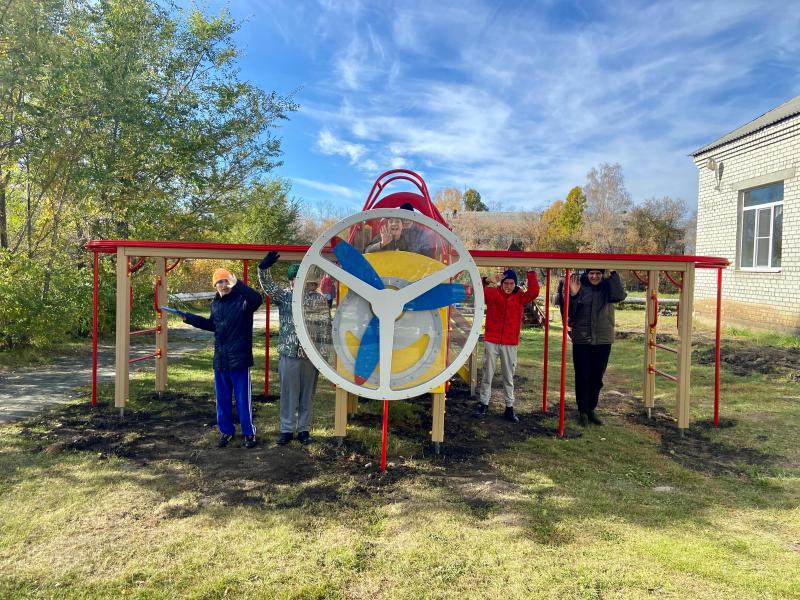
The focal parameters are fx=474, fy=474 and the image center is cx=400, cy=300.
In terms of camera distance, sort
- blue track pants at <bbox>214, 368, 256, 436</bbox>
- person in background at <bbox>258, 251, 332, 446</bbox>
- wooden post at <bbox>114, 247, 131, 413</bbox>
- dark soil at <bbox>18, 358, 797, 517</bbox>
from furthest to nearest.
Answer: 1. wooden post at <bbox>114, 247, 131, 413</bbox>
2. blue track pants at <bbox>214, 368, 256, 436</bbox>
3. person in background at <bbox>258, 251, 332, 446</bbox>
4. dark soil at <bbox>18, 358, 797, 517</bbox>

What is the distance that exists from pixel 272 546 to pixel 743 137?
554 inches

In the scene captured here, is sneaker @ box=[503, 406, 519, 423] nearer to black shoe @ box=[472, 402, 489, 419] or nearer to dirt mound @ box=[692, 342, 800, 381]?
black shoe @ box=[472, 402, 489, 419]

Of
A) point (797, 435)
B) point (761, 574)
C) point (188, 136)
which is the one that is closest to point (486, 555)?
point (761, 574)

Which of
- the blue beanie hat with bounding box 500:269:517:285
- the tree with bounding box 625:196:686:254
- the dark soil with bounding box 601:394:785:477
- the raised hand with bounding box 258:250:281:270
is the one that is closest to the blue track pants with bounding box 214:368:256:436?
the raised hand with bounding box 258:250:281:270

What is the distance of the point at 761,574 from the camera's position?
2.43m

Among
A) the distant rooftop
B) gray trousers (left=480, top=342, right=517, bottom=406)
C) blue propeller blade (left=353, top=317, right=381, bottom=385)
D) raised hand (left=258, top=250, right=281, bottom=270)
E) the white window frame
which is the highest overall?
the distant rooftop

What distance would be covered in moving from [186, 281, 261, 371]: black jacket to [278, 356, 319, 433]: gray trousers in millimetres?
338

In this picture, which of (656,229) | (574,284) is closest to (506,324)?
(574,284)

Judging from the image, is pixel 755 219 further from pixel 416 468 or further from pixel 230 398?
pixel 230 398

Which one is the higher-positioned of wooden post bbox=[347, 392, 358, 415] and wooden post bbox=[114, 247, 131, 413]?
wooden post bbox=[114, 247, 131, 413]

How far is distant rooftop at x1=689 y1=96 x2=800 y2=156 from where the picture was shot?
34.6 feet

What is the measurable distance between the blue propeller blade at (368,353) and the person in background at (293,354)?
0.87 feet

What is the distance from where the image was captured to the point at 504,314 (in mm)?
5035

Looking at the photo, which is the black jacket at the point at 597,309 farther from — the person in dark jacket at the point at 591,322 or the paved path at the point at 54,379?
the paved path at the point at 54,379
